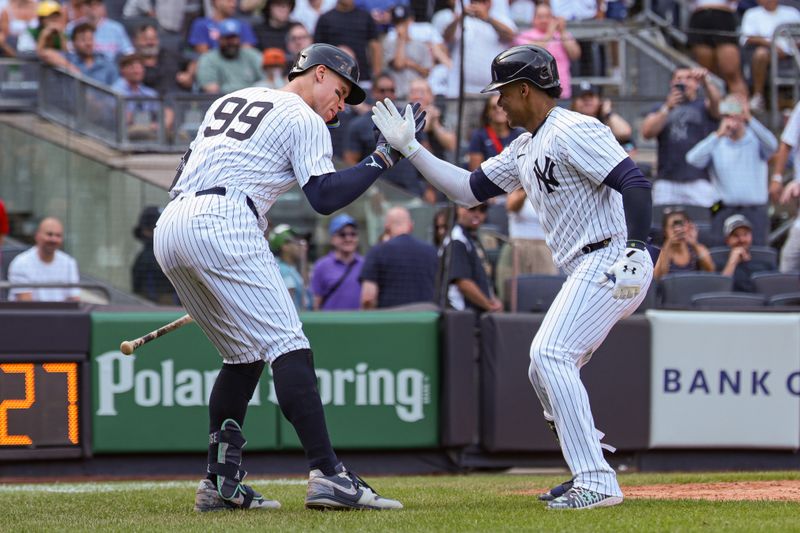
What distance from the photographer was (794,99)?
13.6 meters

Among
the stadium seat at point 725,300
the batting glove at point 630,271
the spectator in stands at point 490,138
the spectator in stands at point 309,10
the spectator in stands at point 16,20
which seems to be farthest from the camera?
the spectator in stands at point 309,10

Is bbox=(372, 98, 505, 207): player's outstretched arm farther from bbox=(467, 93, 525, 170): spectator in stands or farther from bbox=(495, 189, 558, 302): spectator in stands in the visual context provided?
bbox=(467, 93, 525, 170): spectator in stands

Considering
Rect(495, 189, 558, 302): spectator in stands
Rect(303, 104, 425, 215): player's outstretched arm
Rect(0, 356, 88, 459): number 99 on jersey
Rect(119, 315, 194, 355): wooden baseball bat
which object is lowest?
Rect(0, 356, 88, 459): number 99 on jersey

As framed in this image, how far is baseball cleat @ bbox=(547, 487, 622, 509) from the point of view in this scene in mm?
5348

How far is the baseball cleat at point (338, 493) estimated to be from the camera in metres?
5.28

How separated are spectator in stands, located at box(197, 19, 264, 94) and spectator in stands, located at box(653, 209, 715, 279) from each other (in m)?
4.42

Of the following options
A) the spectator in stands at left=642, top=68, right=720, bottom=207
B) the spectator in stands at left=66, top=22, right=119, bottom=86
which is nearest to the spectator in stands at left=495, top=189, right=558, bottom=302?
the spectator in stands at left=642, top=68, right=720, bottom=207

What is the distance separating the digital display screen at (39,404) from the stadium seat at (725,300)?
4753 mm

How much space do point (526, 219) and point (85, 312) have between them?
13.0 ft

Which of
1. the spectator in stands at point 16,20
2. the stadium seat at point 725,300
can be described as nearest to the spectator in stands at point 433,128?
the stadium seat at point 725,300

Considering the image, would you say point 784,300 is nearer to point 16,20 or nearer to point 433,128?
point 433,128

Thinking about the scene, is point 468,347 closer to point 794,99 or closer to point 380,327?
point 380,327

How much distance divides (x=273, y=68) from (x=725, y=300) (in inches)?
195

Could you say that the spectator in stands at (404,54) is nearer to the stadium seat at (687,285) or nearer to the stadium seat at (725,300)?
the stadium seat at (687,285)
